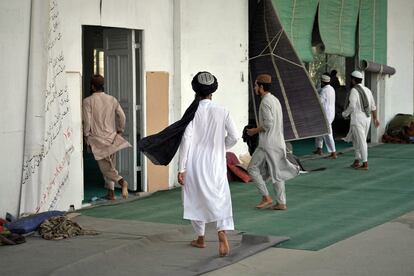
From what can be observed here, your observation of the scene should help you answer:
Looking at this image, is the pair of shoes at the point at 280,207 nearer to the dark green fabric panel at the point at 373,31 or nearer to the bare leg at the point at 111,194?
the bare leg at the point at 111,194

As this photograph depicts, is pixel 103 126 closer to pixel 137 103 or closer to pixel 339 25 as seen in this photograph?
pixel 137 103

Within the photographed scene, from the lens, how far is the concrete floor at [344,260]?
649 cm

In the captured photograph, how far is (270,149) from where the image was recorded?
9438mm

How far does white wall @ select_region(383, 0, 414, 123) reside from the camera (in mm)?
19156

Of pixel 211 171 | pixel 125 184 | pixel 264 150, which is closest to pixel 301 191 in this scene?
pixel 264 150

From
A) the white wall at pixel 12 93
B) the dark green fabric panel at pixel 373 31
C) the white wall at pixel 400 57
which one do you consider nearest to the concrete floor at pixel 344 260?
the white wall at pixel 12 93

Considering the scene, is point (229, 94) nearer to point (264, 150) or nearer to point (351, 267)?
point (264, 150)

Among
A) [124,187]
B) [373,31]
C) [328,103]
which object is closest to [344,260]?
[124,187]

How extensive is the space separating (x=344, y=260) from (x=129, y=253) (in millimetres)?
1914

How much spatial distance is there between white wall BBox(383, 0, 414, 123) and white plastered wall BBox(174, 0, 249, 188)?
23.2ft

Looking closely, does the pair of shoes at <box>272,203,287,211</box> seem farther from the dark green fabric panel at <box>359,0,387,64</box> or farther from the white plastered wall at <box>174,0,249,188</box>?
the dark green fabric panel at <box>359,0,387,64</box>

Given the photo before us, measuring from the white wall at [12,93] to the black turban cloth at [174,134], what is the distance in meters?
1.87

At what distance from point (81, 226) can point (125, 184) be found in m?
1.98

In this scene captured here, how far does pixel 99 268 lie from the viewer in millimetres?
6629
